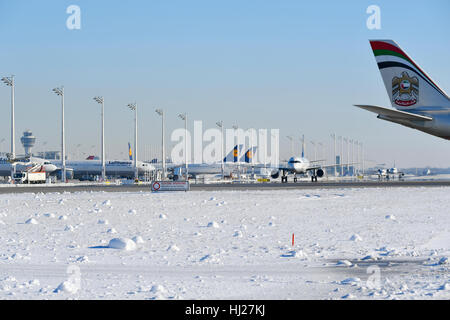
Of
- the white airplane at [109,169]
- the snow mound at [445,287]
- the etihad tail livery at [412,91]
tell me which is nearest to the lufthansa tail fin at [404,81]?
the etihad tail livery at [412,91]

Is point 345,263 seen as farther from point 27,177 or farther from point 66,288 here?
point 27,177

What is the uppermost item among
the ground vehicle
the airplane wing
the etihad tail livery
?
the etihad tail livery

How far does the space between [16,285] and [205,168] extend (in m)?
180

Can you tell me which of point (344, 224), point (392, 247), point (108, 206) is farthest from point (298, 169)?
point (392, 247)

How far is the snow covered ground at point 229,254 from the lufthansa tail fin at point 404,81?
14204mm

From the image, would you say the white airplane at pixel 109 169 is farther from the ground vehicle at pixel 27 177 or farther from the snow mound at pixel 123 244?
the snow mound at pixel 123 244

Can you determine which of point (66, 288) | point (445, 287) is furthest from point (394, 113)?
point (66, 288)

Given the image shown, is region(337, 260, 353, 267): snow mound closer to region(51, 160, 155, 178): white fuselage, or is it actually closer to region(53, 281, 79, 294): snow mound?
region(53, 281, 79, 294): snow mound

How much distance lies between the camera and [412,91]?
47219 millimetres

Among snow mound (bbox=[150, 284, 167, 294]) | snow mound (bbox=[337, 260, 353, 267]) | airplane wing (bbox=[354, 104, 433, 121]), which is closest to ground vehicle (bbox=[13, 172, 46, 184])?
airplane wing (bbox=[354, 104, 433, 121])

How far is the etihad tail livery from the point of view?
149 ft

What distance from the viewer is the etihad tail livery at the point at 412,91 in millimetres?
45438

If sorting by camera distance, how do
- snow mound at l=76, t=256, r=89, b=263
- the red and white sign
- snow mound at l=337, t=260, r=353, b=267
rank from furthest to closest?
the red and white sign, snow mound at l=76, t=256, r=89, b=263, snow mound at l=337, t=260, r=353, b=267
